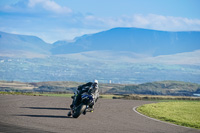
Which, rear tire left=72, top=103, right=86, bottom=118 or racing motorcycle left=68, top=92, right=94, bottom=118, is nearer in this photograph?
rear tire left=72, top=103, right=86, bottom=118

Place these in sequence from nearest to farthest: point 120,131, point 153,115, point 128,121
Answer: point 120,131
point 128,121
point 153,115

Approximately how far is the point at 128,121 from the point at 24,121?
16.4ft

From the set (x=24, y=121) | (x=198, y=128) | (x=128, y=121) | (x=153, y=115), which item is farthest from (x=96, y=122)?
(x=153, y=115)

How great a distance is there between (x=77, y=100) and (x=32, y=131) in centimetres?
694

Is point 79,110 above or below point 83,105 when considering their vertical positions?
below

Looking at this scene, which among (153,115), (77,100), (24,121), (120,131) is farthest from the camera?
(153,115)

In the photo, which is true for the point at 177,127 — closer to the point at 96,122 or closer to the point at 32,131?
the point at 96,122

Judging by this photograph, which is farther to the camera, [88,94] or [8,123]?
[88,94]

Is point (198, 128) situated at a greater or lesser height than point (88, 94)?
lesser

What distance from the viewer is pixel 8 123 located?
18422 mm

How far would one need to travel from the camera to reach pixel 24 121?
1953 centimetres

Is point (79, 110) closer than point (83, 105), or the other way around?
point (79, 110)

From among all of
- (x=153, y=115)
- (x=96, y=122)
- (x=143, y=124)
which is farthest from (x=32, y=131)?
(x=153, y=115)

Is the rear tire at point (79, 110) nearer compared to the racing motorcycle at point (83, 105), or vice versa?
the rear tire at point (79, 110)
